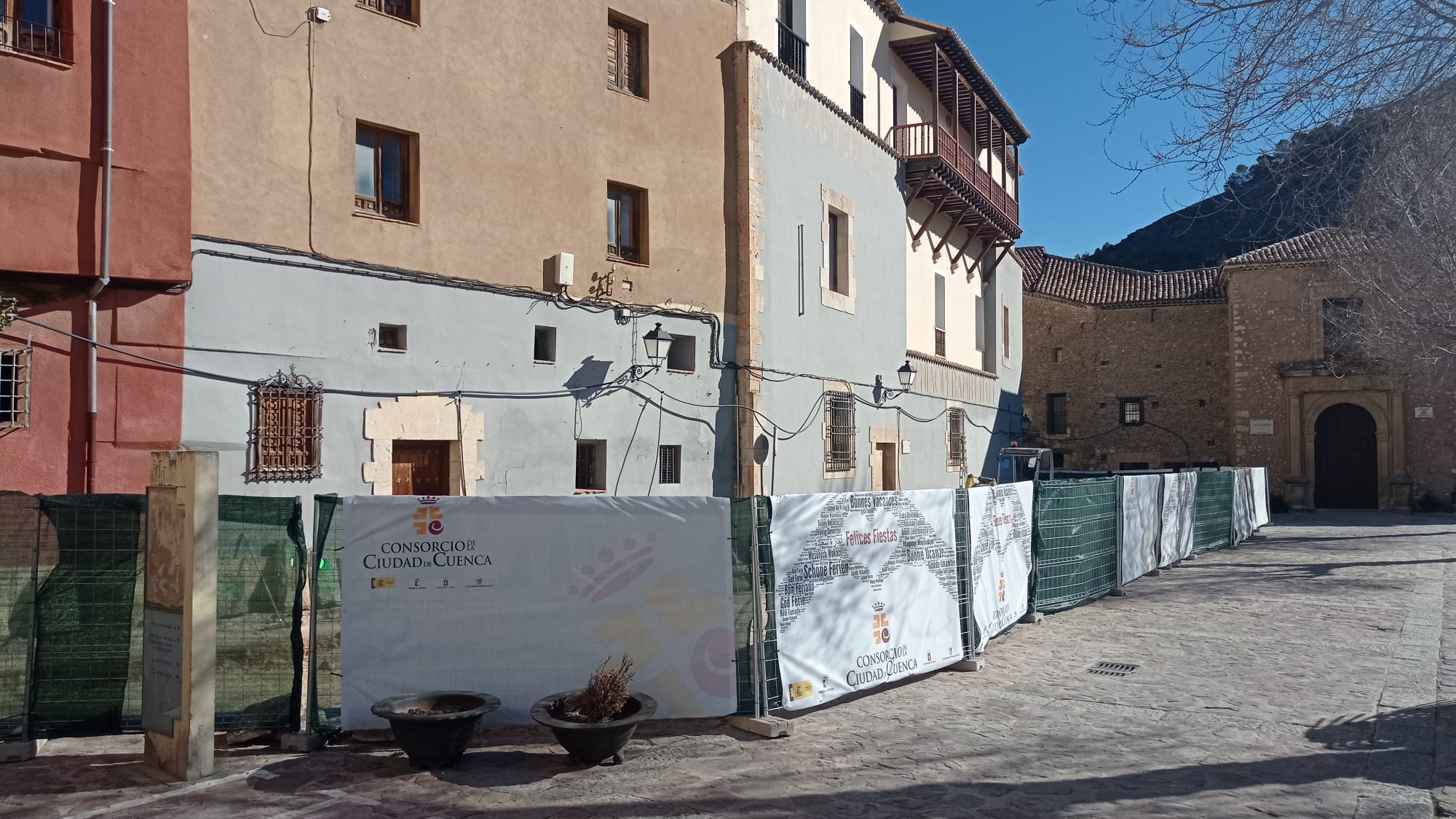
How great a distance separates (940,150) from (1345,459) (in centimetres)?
2044

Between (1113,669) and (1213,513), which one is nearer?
(1113,669)

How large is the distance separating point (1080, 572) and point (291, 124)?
9945 millimetres

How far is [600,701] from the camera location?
592cm

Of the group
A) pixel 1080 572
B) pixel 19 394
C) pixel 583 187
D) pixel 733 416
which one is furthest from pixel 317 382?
pixel 1080 572

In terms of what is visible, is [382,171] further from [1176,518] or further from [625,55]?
[1176,518]

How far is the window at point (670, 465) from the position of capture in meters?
14.4

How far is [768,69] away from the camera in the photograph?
1608 centimetres

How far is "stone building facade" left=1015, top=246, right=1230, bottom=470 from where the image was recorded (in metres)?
37.2

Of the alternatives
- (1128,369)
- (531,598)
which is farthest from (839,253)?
(1128,369)

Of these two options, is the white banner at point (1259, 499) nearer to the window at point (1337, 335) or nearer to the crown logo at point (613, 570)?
the window at point (1337, 335)

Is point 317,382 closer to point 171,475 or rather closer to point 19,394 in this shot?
point 19,394

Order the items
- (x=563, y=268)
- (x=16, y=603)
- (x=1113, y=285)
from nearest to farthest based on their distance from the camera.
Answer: (x=16, y=603) → (x=563, y=268) → (x=1113, y=285)

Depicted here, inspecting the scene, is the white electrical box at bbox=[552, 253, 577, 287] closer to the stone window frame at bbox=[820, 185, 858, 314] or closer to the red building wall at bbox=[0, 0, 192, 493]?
the red building wall at bbox=[0, 0, 192, 493]

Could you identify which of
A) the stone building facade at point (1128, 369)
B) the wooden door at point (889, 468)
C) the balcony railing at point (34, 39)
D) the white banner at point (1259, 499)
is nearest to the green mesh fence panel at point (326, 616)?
the balcony railing at point (34, 39)
